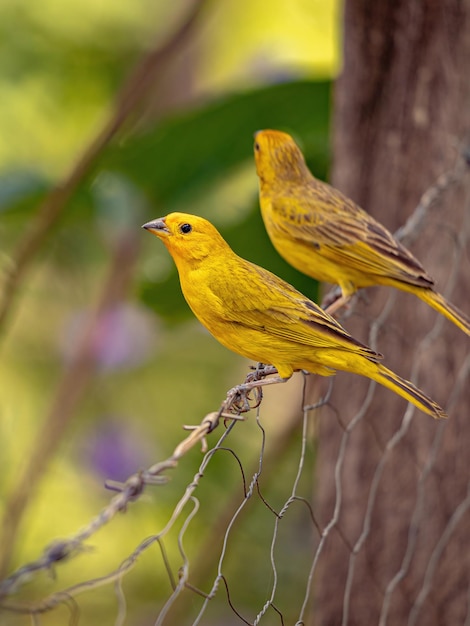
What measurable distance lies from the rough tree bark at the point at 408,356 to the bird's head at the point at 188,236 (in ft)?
3.18

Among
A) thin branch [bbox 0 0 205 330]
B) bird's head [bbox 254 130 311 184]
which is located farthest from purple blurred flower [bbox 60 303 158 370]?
bird's head [bbox 254 130 311 184]

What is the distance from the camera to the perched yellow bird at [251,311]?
64.9 inches

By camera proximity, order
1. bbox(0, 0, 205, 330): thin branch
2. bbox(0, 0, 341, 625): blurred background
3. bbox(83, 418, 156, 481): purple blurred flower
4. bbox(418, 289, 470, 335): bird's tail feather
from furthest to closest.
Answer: bbox(83, 418, 156, 481): purple blurred flower → bbox(0, 0, 341, 625): blurred background → bbox(0, 0, 205, 330): thin branch → bbox(418, 289, 470, 335): bird's tail feather

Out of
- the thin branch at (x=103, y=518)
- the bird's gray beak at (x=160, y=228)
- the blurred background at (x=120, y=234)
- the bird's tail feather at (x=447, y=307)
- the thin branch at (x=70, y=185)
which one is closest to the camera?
the thin branch at (x=103, y=518)

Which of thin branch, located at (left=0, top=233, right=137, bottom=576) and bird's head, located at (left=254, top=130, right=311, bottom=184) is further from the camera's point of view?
thin branch, located at (left=0, top=233, right=137, bottom=576)

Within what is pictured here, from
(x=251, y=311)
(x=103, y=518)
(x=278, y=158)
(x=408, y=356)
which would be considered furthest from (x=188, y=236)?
(x=408, y=356)

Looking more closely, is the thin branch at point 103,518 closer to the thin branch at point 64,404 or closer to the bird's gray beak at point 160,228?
the bird's gray beak at point 160,228

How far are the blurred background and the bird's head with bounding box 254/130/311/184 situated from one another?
0.41 meters

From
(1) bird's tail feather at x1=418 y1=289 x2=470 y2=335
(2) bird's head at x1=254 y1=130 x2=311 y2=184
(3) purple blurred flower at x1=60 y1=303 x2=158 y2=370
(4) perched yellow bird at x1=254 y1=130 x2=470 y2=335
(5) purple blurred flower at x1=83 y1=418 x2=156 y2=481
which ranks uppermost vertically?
(2) bird's head at x1=254 y1=130 x2=311 y2=184

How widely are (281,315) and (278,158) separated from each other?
2.70ft

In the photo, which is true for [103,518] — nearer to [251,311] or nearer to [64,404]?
[251,311]

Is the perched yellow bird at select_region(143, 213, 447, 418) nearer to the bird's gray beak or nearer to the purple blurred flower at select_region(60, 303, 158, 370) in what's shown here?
the bird's gray beak

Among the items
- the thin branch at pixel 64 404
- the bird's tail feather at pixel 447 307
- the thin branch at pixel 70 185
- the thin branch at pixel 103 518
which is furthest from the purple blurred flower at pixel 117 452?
the thin branch at pixel 103 518

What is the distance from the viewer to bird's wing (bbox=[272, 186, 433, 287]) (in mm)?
2170
